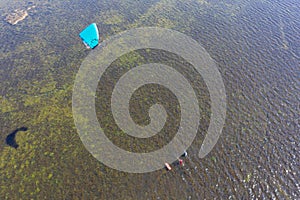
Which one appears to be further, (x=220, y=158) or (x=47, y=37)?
(x=47, y=37)

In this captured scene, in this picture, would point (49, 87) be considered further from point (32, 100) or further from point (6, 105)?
point (6, 105)

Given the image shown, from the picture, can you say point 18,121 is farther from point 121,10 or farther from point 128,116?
point 121,10

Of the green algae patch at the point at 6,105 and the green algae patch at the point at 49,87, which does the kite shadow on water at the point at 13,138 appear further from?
the green algae patch at the point at 49,87

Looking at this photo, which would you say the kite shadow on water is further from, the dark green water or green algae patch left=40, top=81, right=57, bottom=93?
green algae patch left=40, top=81, right=57, bottom=93

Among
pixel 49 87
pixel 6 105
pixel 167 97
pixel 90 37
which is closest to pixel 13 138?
pixel 6 105

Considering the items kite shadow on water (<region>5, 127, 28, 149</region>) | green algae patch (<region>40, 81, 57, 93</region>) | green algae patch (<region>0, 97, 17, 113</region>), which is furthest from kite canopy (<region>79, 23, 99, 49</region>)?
kite shadow on water (<region>5, 127, 28, 149</region>)

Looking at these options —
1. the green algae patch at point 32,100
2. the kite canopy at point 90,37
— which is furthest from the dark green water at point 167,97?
the kite canopy at point 90,37

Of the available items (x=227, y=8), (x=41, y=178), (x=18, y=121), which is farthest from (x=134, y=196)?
(x=227, y=8)

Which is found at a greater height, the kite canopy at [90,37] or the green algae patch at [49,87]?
the kite canopy at [90,37]
